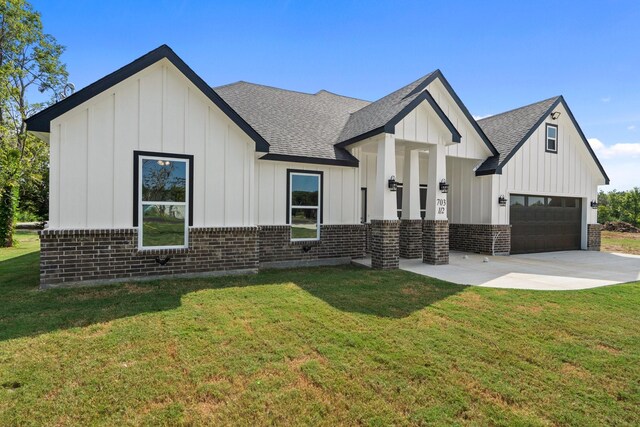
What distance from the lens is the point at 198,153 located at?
7934 millimetres

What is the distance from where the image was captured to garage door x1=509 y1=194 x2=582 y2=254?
1383 cm

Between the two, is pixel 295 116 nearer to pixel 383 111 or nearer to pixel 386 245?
pixel 383 111

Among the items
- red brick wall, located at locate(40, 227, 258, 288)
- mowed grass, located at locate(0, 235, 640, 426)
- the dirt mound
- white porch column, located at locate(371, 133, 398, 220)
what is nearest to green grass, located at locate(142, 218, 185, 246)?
red brick wall, located at locate(40, 227, 258, 288)

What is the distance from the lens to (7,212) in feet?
48.9

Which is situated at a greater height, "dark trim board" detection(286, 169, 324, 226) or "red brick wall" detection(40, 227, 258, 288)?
"dark trim board" detection(286, 169, 324, 226)

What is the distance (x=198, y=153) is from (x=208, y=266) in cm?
289

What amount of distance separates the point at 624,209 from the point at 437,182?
1272 inches

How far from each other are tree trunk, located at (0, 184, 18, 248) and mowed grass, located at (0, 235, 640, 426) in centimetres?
1190

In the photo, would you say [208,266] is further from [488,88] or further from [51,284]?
[488,88]

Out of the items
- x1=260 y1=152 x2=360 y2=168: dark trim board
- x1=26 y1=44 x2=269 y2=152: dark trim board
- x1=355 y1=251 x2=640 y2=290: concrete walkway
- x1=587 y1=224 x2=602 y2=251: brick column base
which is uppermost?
x1=26 y1=44 x2=269 y2=152: dark trim board

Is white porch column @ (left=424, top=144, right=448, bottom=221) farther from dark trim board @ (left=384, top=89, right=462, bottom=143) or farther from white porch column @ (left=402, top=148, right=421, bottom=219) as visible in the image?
white porch column @ (left=402, top=148, right=421, bottom=219)

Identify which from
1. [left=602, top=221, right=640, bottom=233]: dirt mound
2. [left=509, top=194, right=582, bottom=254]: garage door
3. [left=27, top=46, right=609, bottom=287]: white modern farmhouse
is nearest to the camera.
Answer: [left=27, top=46, right=609, bottom=287]: white modern farmhouse

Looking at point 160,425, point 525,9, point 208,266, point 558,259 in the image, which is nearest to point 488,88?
point 525,9

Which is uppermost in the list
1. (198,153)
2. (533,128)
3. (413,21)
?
(413,21)
